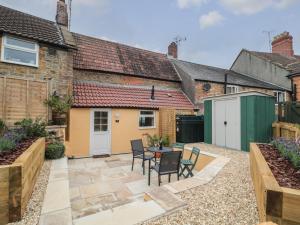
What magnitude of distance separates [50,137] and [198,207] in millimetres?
7426

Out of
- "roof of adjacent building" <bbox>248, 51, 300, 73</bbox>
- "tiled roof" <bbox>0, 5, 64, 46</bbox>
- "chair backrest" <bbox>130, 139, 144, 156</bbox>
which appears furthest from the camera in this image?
"roof of adjacent building" <bbox>248, 51, 300, 73</bbox>

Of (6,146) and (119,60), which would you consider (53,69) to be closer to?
(119,60)

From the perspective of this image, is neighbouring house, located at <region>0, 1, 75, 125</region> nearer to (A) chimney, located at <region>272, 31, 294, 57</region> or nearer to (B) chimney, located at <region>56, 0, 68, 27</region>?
(B) chimney, located at <region>56, 0, 68, 27</region>

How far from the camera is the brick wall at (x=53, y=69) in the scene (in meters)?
8.44

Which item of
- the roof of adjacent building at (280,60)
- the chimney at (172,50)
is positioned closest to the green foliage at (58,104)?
the chimney at (172,50)

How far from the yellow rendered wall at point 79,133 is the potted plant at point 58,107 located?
53cm

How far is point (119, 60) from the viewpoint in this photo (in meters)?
13.7

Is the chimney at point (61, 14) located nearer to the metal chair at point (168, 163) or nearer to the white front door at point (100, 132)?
the white front door at point (100, 132)

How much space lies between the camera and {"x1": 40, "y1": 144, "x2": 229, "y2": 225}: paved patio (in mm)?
3158

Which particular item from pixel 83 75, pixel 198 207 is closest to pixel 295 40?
pixel 83 75

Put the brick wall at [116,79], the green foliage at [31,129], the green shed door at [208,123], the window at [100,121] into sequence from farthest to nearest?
the brick wall at [116,79], the green shed door at [208,123], the window at [100,121], the green foliage at [31,129]

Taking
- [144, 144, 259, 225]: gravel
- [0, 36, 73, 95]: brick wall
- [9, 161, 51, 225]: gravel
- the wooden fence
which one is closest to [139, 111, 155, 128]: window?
[0, 36, 73, 95]: brick wall

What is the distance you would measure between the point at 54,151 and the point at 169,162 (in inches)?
205

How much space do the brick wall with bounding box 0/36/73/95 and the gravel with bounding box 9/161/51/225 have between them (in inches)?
210
